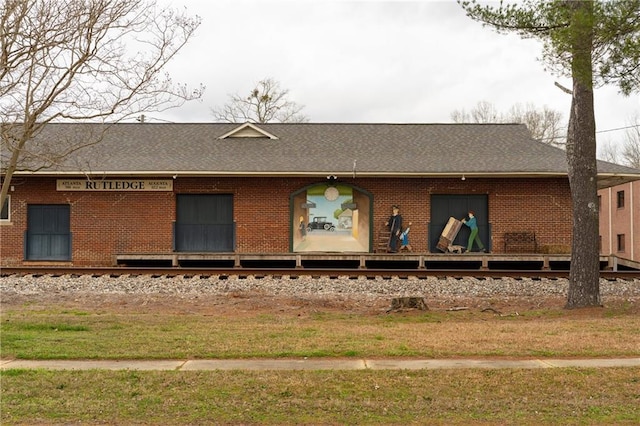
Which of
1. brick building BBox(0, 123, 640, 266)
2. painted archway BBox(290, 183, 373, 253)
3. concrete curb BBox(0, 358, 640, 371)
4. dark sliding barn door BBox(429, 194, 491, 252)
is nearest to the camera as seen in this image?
concrete curb BBox(0, 358, 640, 371)

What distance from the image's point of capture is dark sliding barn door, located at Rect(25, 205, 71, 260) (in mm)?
22484

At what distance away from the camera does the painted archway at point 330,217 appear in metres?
22.4

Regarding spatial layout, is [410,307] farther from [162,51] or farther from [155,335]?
[162,51]

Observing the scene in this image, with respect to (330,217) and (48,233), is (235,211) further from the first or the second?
(48,233)

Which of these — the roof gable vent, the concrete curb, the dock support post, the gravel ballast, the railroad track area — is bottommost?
the concrete curb

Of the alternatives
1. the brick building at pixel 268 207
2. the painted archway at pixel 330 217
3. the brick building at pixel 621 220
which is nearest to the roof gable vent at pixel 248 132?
the brick building at pixel 268 207

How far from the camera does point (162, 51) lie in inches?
456

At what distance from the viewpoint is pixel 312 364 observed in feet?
25.4

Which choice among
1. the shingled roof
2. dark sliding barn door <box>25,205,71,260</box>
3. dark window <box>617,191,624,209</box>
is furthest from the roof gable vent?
dark window <box>617,191,624,209</box>

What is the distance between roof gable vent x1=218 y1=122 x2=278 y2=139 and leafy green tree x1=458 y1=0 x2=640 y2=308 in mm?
14055

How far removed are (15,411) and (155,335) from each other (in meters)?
3.75

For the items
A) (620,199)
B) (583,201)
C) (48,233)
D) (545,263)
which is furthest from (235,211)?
(620,199)

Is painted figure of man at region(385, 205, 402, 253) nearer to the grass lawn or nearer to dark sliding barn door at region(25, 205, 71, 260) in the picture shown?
the grass lawn

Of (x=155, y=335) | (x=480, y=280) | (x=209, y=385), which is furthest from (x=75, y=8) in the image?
(x=480, y=280)
